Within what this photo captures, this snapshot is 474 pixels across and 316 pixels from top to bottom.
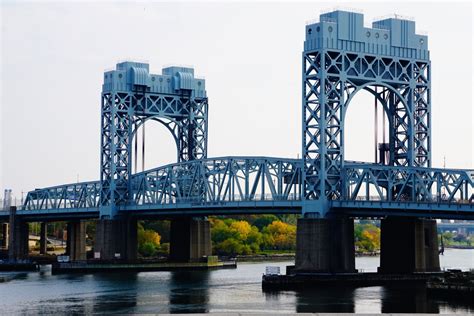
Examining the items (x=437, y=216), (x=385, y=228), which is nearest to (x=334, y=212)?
(x=385, y=228)

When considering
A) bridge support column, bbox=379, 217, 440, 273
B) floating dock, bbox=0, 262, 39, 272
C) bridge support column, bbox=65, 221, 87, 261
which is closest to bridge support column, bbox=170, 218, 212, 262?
bridge support column, bbox=65, 221, 87, 261

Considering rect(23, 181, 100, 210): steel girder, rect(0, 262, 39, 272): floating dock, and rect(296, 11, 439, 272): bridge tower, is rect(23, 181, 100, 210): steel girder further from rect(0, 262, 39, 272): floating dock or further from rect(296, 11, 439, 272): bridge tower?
rect(296, 11, 439, 272): bridge tower

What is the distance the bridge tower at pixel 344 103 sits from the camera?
405 ft

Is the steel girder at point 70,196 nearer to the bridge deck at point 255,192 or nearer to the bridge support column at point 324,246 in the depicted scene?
the bridge deck at point 255,192

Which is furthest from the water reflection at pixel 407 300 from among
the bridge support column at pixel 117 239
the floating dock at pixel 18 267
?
the floating dock at pixel 18 267

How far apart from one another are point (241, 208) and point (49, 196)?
6060 centimetres

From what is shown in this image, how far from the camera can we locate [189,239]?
546 ft

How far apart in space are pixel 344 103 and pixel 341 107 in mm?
1072

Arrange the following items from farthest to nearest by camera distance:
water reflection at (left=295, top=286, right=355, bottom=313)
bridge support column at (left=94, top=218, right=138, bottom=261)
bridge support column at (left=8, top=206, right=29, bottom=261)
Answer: bridge support column at (left=8, top=206, right=29, bottom=261)
bridge support column at (left=94, top=218, right=138, bottom=261)
water reflection at (left=295, top=286, right=355, bottom=313)

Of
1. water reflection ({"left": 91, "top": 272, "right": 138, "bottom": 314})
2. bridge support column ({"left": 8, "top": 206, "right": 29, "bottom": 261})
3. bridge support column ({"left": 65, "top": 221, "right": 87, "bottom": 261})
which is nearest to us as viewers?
water reflection ({"left": 91, "top": 272, "right": 138, "bottom": 314})

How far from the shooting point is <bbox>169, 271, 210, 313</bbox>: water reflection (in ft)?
325

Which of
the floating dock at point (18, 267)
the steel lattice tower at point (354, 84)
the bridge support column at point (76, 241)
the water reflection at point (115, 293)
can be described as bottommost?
the water reflection at point (115, 293)

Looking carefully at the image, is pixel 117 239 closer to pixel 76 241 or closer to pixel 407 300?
pixel 76 241

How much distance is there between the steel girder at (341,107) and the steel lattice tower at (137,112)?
4610 centimetres
